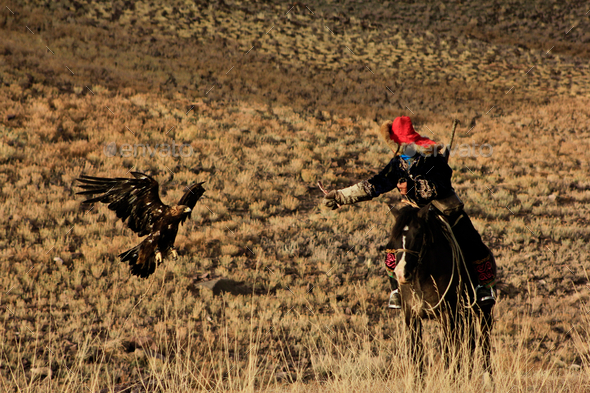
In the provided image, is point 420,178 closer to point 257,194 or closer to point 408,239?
point 408,239

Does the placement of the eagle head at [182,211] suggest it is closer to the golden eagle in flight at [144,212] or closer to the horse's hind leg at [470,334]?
the golden eagle in flight at [144,212]

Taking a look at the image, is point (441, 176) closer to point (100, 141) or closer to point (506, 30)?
point (100, 141)

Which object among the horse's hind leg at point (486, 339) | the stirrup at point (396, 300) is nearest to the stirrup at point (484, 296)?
the horse's hind leg at point (486, 339)

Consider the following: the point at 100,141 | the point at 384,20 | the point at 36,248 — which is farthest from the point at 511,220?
the point at 384,20

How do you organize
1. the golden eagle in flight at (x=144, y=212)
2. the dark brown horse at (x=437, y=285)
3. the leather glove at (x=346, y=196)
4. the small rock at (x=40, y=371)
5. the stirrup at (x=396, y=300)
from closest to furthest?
the golden eagle in flight at (x=144, y=212)
the dark brown horse at (x=437, y=285)
the leather glove at (x=346, y=196)
the stirrup at (x=396, y=300)
the small rock at (x=40, y=371)

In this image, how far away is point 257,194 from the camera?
1395cm

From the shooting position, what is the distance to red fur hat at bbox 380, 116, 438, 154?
5082mm

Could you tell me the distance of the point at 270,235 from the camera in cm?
1163

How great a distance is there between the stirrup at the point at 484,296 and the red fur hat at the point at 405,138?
179cm

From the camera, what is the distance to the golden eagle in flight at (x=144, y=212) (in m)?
3.04

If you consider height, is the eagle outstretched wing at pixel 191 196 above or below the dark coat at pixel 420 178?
below

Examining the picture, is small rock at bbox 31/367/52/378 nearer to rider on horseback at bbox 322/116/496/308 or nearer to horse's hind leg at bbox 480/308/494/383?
rider on horseback at bbox 322/116/496/308

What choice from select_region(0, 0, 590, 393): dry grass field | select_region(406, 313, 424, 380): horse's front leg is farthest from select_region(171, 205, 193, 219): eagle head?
select_region(406, 313, 424, 380): horse's front leg

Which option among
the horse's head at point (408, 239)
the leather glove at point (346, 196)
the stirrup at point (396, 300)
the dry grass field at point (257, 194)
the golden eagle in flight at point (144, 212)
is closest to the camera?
the golden eagle in flight at point (144, 212)
